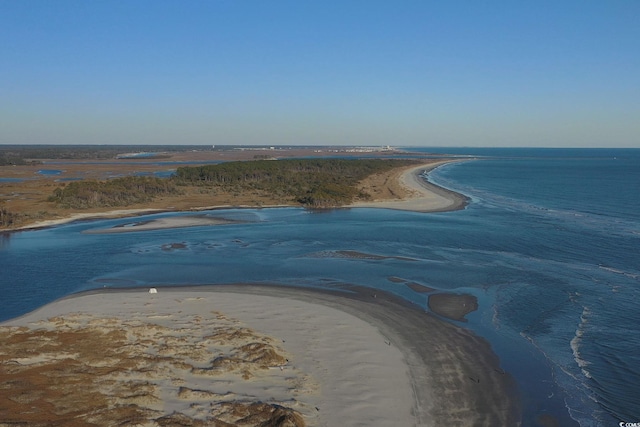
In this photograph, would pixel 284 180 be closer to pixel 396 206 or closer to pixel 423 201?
pixel 423 201

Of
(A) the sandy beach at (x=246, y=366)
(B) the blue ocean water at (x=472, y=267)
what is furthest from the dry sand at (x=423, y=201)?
(A) the sandy beach at (x=246, y=366)

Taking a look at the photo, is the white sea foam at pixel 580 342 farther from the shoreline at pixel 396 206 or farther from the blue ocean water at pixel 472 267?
the shoreline at pixel 396 206

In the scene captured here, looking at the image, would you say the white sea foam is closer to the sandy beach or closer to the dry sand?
the sandy beach

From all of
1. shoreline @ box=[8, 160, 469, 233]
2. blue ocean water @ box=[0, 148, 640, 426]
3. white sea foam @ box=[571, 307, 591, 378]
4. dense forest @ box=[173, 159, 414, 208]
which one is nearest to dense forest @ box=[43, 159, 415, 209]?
dense forest @ box=[173, 159, 414, 208]

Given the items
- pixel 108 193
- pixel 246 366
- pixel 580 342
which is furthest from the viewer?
pixel 108 193

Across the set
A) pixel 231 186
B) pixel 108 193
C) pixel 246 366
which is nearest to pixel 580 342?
pixel 246 366
